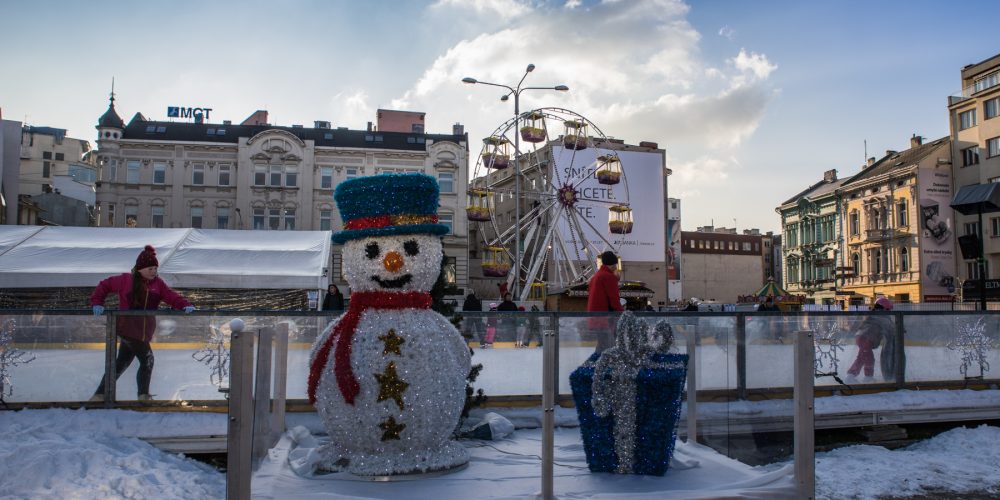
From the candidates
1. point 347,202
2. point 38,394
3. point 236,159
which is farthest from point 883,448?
point 236,159

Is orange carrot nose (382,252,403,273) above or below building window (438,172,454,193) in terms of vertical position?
below

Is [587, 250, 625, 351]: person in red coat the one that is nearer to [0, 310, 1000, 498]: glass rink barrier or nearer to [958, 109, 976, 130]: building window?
[0, 310, 1000, 498]: glass rink barrier

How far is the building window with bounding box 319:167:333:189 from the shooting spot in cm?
4550

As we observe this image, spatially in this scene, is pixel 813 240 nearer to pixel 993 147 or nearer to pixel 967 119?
pixel 967 119

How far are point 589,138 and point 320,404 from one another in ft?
98.4

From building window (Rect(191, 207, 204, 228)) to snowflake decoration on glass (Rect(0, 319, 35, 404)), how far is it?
130 feet

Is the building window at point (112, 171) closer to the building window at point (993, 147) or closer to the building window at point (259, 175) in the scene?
the building window at point (259, 175)

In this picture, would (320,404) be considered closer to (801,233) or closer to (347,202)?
(347,202)

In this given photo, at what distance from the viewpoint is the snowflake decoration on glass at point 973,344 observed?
9367 mm

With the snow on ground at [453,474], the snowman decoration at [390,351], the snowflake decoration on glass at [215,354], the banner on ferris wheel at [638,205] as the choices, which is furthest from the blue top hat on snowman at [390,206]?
the banner on ferris wheel at [638,205]

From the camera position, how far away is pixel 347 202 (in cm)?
573

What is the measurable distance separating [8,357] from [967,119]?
2037 inches

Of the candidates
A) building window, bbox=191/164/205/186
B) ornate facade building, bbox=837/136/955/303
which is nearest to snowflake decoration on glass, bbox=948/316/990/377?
ornate facade building, bbox=837/136/955/303

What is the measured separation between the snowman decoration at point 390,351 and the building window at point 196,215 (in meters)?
41.9
